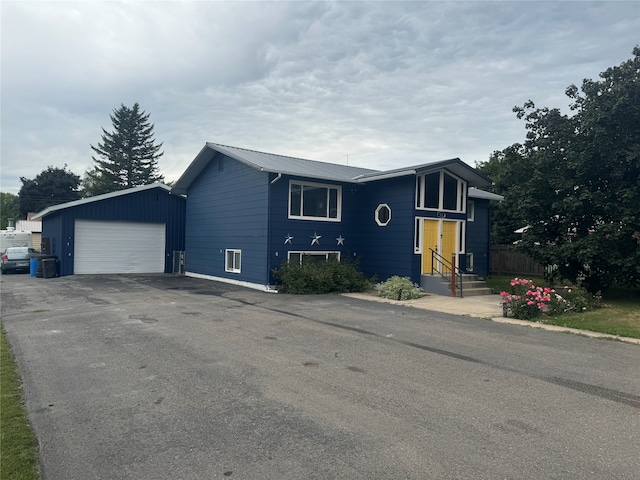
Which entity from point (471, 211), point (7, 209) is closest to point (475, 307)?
point (471, 211)

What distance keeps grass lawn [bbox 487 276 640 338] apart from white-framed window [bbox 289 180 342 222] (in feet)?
29.4

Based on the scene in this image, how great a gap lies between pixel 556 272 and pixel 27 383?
1426cm

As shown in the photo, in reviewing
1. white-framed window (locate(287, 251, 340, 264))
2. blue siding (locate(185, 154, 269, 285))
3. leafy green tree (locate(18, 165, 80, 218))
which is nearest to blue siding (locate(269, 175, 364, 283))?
white-framed window (locate(287, 251, 340, 264))

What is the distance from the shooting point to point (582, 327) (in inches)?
383

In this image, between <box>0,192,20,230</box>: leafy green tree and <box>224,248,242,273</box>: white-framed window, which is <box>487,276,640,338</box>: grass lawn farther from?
<box>0,192,20,230</box>: leafy green tree

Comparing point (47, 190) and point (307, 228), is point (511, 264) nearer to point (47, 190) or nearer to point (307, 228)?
point (307, 228)

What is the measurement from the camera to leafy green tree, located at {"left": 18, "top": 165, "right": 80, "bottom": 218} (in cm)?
6341

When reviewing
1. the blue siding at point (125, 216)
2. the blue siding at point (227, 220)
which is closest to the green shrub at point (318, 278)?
the blue siding at point (227, 220)

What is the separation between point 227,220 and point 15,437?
15726 mm

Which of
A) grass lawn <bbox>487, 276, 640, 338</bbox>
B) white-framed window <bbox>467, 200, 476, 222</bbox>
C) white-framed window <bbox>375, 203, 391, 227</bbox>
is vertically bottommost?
grass lawn <bbox>487, 276, 640, 338</bbox>

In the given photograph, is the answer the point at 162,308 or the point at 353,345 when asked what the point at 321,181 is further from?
the point at 353,345

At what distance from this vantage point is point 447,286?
15.4 metres

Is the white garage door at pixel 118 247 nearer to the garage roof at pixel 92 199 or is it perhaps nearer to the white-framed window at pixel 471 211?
the garage roof at pixel 92 199

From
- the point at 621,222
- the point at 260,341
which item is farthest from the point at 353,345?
the point at 621,222
